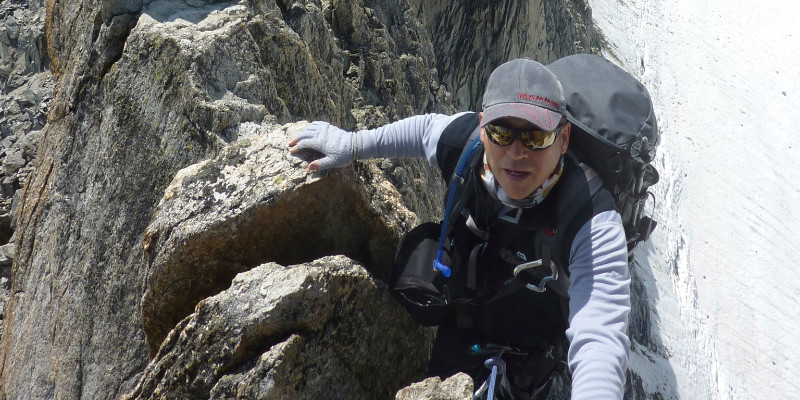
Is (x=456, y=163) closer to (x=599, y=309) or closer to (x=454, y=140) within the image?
(x=454, y=140)

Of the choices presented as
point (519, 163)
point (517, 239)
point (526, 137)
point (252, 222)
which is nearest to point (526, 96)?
point (526, 137)

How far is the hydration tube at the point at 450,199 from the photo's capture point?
5129 millimetres

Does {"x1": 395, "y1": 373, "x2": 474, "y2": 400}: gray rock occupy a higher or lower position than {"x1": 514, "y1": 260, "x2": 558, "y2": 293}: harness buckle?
lower

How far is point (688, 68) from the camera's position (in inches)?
1361

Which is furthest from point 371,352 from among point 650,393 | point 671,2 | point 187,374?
point 671,2

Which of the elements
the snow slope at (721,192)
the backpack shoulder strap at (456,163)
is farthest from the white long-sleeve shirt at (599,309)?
the snow slope at (721,192)

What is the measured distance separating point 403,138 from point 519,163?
1255 millimetres

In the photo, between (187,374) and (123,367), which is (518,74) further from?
(123,367)

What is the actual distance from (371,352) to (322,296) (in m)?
0.67

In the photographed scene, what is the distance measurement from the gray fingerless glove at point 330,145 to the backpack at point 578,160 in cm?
67

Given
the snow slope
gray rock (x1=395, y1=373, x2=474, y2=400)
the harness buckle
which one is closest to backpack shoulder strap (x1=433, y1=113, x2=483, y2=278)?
the harness buckle

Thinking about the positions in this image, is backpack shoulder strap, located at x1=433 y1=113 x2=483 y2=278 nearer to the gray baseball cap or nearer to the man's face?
the man's face

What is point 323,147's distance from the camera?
555cm

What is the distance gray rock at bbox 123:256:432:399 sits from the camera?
484 cm
